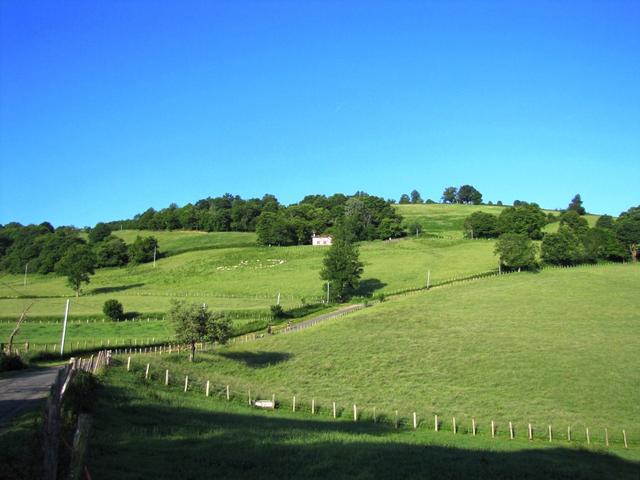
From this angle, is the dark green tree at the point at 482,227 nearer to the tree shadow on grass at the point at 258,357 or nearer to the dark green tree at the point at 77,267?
the dark green tree at the point at 77,267

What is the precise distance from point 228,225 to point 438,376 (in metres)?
161

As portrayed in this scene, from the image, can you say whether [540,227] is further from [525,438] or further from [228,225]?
[525,438]

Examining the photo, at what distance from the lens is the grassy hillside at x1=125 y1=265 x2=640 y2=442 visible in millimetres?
35750

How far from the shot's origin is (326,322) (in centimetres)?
6931

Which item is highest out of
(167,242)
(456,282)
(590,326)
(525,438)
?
(167,242)

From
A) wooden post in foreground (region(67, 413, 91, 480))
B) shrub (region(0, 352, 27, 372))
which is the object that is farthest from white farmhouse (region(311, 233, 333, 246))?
wooden post in foreground (region(67, 413, 91, 480))

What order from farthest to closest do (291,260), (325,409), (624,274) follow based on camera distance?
(291,260) < (624,274) < (325,409)

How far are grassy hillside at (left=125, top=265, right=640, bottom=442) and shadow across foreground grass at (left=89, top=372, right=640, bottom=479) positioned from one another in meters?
9.32

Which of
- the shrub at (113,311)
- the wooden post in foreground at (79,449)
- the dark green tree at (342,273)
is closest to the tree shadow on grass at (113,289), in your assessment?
the shrub at (113,311)

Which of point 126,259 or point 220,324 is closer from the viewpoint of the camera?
point 220,324

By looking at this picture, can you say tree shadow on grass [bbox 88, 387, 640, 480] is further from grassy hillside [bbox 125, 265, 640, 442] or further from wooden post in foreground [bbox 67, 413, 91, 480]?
grassy hillside [bbox 125, 265, 640, 442]

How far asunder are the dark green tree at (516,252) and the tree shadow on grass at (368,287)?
21.5 m

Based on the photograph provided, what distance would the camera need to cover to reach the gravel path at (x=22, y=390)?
20.4 m

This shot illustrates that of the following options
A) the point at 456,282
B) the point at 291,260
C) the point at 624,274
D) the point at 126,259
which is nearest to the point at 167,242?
the point at 126,259
